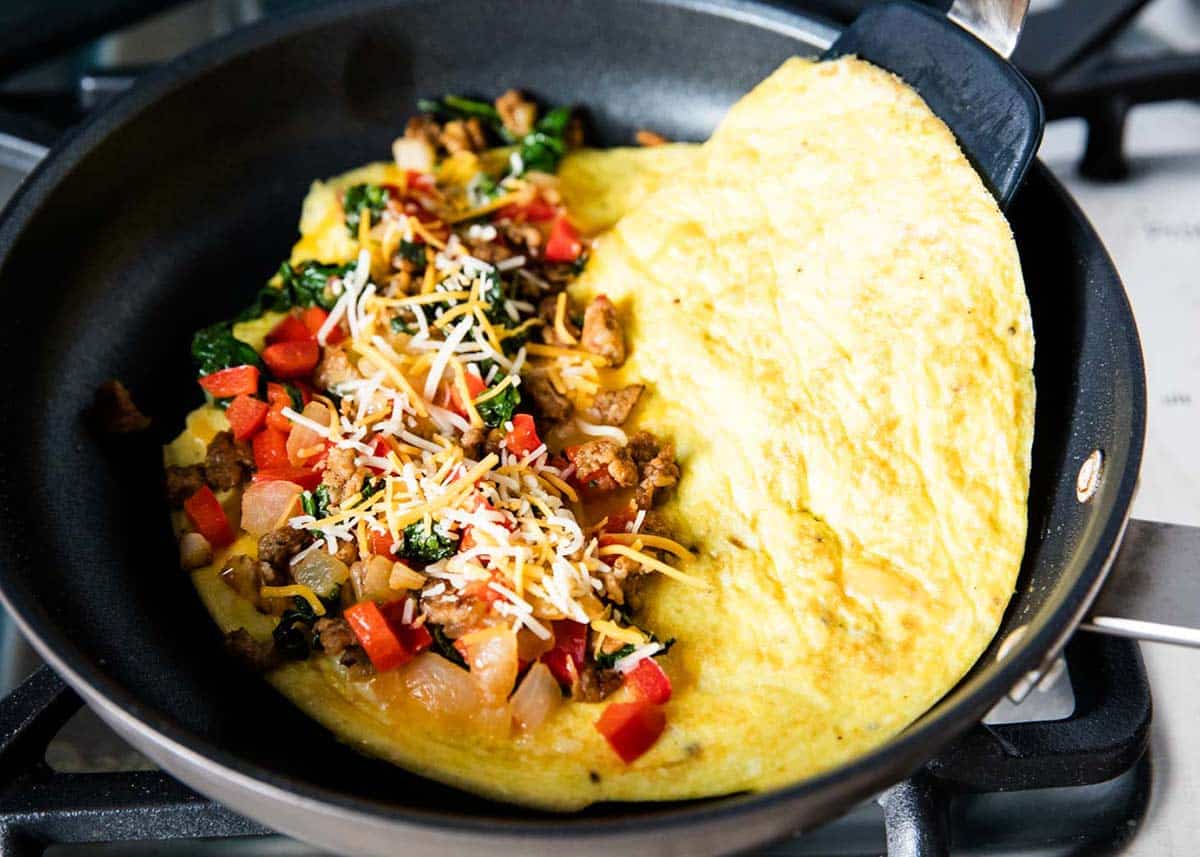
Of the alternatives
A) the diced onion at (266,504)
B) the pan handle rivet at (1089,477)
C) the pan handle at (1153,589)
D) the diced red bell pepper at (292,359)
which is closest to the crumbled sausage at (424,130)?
the diced red bell pepper at (292,359)

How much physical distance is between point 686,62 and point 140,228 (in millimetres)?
1776

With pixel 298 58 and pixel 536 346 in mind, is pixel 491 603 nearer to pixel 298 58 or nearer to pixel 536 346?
pixel 536 346

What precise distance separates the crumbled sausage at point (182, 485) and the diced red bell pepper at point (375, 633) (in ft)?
2.09

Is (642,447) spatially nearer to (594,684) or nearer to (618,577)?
(618,577)

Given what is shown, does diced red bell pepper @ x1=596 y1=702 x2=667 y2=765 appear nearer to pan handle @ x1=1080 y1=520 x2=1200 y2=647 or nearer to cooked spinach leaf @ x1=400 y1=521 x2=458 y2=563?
cooked spinach leaf @ x1=400 y1=521 x2=458 y2=563

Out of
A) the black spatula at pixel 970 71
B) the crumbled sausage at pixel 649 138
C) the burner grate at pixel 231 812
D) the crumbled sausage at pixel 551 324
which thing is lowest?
the burner grate at pixel 231 812

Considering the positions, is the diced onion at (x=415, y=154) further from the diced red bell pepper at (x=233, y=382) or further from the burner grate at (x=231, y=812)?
the burner grate at (x=231, y=812)

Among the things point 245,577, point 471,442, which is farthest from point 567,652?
point 245,577

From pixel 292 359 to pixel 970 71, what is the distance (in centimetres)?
193

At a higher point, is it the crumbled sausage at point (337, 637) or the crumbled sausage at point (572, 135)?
the crumbled sausage at point (572, 135)

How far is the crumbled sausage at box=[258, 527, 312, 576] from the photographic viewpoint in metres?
2.56

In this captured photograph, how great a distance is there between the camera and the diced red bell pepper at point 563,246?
327 centimetres

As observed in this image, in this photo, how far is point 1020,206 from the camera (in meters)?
2.97

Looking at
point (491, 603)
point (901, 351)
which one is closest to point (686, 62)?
point (901, 351)
